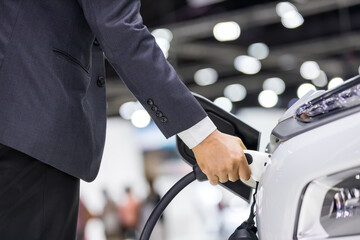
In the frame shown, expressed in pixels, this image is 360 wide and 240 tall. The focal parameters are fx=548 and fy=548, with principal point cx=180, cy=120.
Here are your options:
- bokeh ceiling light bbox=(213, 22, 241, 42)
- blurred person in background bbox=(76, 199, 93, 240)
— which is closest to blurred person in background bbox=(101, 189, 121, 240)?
blurred person in background bbox=(76, 199, 93, 240)

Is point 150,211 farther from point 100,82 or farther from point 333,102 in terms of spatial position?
point 333,102

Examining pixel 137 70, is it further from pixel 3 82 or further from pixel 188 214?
pixel 188 214

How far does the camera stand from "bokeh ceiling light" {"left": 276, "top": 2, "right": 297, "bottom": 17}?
855cm

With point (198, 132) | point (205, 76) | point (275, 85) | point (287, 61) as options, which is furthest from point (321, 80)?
point (198, 132)

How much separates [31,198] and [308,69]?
902 centimetres

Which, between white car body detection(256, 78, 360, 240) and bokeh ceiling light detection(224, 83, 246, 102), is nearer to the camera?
white car body detection(256, 78, 360, 240)

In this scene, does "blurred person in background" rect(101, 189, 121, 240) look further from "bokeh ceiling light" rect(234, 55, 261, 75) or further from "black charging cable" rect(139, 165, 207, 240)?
"black charging cable" rect(139, 165, 207, 240)

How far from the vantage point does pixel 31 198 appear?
1111 millimetres

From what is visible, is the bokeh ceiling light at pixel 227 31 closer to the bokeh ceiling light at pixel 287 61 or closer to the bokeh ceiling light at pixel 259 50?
the bokeh ceiling light at pixel 259 50

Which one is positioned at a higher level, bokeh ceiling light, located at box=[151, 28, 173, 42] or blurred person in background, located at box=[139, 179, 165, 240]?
bokeh ceiling light, located at box=[151, 28, 173, 42]

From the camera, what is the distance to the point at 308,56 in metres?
9.65

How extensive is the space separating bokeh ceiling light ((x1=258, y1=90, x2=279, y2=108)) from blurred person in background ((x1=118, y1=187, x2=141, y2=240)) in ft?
10.4

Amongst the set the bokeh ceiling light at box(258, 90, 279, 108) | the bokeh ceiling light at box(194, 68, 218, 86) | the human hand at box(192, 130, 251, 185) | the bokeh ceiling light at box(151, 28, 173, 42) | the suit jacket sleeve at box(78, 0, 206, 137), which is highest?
the suit jacket sleeve at box(78, 0, 206, 137)

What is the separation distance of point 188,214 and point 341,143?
8.37 meters
